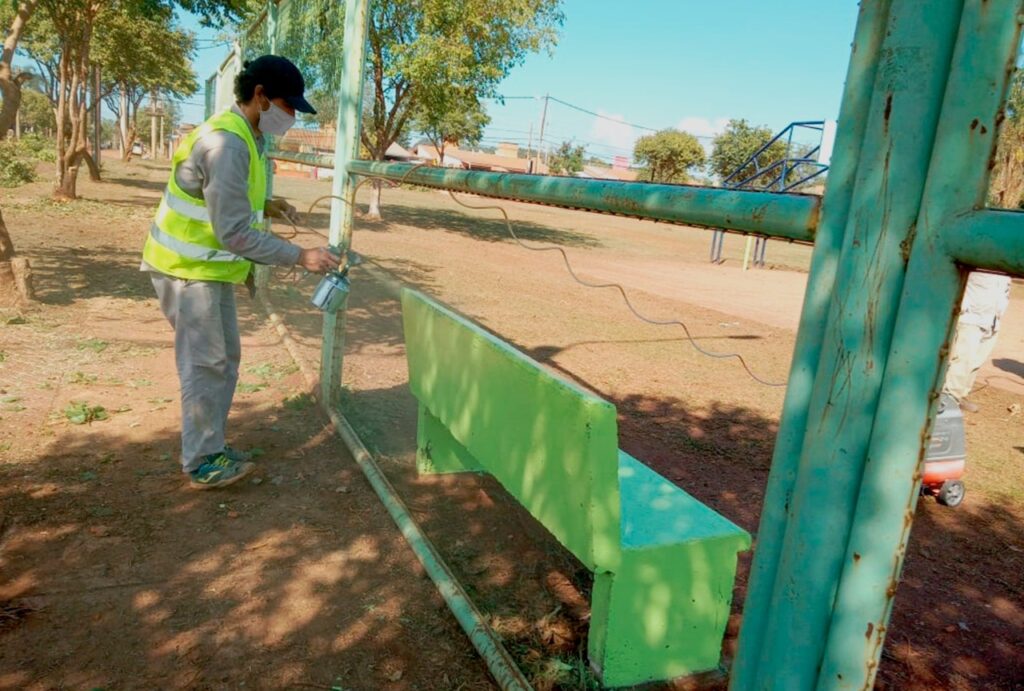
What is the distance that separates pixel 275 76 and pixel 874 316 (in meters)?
2.91

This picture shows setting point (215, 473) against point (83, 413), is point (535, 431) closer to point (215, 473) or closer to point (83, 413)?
point (215, 473)

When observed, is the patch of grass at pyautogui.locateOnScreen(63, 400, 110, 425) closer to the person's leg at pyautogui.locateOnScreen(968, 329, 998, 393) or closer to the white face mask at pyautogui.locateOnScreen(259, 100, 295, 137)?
the white face mask at pyautogui.locateOnScreen(259, 100, 295, 137)

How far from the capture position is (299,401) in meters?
4.57

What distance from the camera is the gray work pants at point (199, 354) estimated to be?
3133 millimetres

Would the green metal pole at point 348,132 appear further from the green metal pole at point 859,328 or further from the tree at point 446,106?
the tree at point 446,106

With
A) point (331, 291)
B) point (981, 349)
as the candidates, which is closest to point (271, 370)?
point (331, 291)

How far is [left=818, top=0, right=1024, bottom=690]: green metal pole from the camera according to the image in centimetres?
79

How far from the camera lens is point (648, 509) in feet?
7.79

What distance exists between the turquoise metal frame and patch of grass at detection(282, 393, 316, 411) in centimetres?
376

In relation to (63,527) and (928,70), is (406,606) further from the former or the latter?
(928,70)

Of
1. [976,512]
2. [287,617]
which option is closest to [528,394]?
[287,617]

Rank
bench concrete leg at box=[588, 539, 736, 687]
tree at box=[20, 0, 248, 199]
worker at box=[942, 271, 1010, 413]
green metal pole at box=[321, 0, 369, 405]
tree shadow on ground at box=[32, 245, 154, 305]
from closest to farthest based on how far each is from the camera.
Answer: bench concrete leg at box=[588, 539, 736, 687], green metal pole at box=[321, 0, 369, 405], worker at box=[942, 271, 1010, 413], tree shadow on ground at box=[32, 245, 154, 305], tree at box=[20, 0, 248, 199]

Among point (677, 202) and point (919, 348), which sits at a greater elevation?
point (677, 202)

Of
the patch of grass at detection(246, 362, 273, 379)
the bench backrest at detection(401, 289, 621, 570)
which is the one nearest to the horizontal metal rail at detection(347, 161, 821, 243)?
the bench backrest at detection(401, 289, 621, 570)
